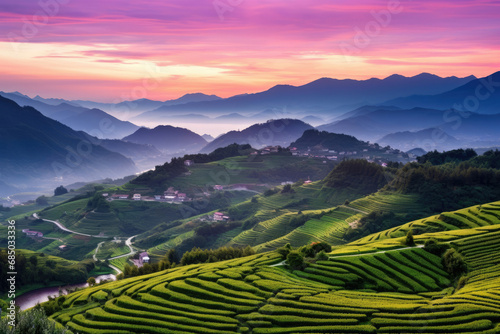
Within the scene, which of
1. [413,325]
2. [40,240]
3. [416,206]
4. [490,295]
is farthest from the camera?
[40,240]

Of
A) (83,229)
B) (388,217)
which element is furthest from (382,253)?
(83,229)

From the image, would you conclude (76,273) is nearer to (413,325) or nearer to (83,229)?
(83,229)

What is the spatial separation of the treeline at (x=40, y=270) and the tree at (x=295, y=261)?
41.0 m

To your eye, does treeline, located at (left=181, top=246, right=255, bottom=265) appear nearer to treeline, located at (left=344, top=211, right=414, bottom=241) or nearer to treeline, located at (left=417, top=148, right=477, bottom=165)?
treeline, located at (left=344, top=211, right=414, bottom=241)

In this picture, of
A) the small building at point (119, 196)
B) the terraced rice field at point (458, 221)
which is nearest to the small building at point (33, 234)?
the small building at point (119, 196)

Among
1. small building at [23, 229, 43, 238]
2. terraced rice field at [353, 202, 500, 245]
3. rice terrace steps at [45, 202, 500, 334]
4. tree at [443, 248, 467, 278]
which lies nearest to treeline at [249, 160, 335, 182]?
small building at [23, 229, 43, 238]

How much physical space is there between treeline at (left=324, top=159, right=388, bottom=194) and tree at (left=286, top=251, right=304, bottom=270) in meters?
76.2

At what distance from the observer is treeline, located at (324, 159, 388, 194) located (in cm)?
10825

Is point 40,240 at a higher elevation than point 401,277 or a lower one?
lower

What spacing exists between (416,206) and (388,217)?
938cm

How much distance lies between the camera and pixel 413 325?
23312 millimetres

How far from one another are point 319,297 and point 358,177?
3444 inches

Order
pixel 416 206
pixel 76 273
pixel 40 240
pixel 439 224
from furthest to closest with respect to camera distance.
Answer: pixel 40 240, pixel 416 206, pixel 76 273, pixel 439 224

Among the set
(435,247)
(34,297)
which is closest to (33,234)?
(34,297)
